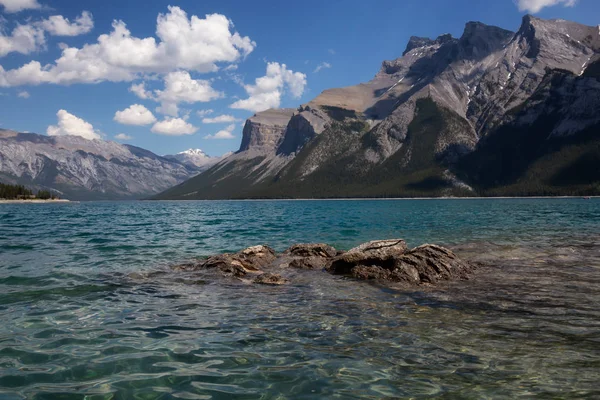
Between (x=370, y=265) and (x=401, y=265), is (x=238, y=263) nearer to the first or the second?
(x=370, y=265)

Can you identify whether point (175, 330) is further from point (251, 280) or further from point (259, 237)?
point (259, 237)

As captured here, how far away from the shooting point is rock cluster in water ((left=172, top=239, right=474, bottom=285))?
2255 centimetres

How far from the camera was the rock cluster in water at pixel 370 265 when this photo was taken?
22.5 meters

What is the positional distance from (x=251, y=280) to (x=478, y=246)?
23501mm

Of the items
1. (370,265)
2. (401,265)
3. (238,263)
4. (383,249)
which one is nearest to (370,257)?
(370,265)

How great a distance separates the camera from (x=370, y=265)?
24.7 meters

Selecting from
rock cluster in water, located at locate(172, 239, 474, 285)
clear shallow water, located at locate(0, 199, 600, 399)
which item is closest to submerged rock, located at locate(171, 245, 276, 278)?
rock cluster in water, located at locate(172, 239, 474, 285)

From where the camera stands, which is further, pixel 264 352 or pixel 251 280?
pixel 251 280

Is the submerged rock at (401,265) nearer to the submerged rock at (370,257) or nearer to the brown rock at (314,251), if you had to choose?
the submerged rock at (370,257)

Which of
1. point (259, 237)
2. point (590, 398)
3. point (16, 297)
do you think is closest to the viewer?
point (590, 398)

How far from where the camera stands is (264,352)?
1109 centimetres

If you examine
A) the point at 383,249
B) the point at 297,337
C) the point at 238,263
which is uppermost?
the point at 383,249

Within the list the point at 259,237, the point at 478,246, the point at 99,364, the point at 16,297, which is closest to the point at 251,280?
the point at 16,297

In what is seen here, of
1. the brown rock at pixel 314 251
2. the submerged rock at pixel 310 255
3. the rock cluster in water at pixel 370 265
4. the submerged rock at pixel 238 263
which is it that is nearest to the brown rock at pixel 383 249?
the rock cluster in water at pixel 370 265
